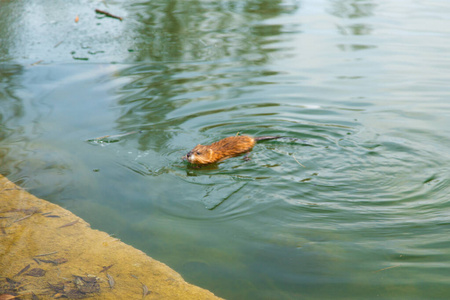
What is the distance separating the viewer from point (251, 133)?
21.8 feet

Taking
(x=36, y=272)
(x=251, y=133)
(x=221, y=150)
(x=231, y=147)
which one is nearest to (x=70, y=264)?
(x=36, y=272)

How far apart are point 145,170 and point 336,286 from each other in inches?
111

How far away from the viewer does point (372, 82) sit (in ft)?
26.2

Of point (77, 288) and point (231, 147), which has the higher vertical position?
point (231, 147)

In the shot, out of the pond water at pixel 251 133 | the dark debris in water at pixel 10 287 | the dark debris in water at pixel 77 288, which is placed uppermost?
the pond water at pixel 251 133

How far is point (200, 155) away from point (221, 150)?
0.36 m

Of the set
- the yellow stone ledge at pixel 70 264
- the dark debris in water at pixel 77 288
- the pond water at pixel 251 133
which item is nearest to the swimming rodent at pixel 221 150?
the pond water at pixel 251 133

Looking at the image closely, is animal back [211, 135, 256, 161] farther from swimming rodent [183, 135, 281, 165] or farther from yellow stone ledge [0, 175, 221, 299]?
yellow stone ledge [0, 175, 221, 299]

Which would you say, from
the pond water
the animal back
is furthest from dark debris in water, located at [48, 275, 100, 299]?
the animal back

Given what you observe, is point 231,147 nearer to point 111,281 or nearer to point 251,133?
point 251,133

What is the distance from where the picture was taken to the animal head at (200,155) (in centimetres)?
552

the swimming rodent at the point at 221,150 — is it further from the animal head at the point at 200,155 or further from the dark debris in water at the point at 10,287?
the dark debris in water at the point at 10,287

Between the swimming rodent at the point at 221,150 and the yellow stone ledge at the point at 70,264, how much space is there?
1.54m

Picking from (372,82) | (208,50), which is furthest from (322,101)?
(208,50)
